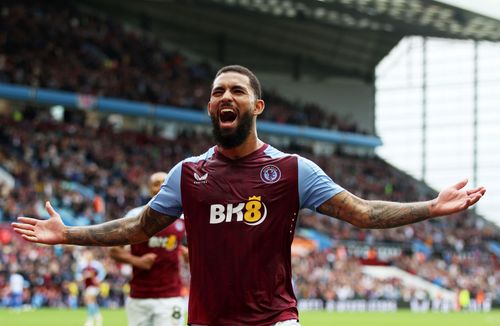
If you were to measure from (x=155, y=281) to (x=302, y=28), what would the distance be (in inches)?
2054

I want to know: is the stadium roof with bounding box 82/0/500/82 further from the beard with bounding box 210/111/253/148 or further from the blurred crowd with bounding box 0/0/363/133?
the beard with bounding box 210/111/253/148

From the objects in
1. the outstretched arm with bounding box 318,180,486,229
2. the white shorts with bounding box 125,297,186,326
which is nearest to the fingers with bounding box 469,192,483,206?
the outstretched arm with bounding box 318,180,486,229

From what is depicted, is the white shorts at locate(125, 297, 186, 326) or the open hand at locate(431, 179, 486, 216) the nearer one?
the open hand at locate(431, 179, 486, 216)

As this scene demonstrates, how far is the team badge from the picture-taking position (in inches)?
202

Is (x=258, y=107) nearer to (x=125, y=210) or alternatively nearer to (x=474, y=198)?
(x=474, y=198)

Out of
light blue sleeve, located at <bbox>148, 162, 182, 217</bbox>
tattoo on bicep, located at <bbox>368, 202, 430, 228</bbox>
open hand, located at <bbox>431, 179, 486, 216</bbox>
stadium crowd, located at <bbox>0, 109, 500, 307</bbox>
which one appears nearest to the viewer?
open hand, located at <bbox>431, 179, 486, 216</bbox>

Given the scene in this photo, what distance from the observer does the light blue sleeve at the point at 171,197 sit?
535cm

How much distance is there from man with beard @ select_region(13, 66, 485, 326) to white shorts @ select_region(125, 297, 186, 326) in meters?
4.60

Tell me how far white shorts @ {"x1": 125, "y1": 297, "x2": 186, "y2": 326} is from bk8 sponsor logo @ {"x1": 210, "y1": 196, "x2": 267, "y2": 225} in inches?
192

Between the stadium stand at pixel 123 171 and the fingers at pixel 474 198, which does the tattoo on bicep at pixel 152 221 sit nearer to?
the fingers at pixel 474 198

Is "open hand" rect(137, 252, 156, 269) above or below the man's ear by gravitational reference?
below

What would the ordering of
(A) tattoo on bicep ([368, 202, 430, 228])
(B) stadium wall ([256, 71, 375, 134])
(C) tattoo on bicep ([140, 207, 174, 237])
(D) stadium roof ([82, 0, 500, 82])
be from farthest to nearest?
(B) stadium wall ([256, 71, 375, 134]), (D) stadium roof ([82, 0, 500, 82]), (C) tattoo on bicep ([140, 207, 174, 237]), (A) tattoo on bicep ([368, 202, 430, 228])

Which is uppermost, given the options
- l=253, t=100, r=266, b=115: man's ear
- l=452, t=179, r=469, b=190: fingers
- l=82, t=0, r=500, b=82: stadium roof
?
l=82, t=0, r=500, b=82: stadium roof

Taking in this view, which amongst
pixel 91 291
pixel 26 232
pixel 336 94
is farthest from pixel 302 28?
pixel 26 232
